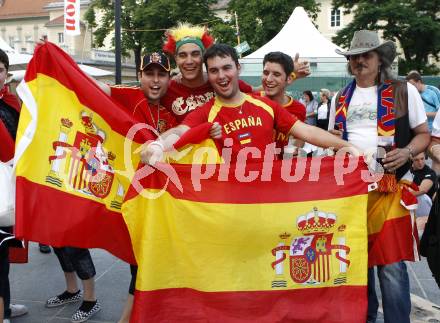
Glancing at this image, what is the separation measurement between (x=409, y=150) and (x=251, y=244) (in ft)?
3.88

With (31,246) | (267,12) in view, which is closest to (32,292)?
(31,246)

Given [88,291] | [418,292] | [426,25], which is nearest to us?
[88,291]

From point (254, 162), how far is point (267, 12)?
31.7m

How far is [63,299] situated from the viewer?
442cm

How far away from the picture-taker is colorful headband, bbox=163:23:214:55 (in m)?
3.82

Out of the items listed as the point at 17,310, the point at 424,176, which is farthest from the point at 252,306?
the point at 424,176

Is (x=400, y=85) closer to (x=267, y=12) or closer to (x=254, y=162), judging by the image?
(x=254, y=162)

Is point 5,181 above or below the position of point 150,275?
above

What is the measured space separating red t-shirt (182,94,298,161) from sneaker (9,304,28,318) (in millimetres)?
2152

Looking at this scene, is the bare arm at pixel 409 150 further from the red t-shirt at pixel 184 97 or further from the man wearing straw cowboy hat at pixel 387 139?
the red t-shirt at pixel 184 97

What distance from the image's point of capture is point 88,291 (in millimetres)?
4156

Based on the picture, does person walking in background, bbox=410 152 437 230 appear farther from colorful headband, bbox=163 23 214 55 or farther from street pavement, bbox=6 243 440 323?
colorful headband, bbox=163 23 214 55

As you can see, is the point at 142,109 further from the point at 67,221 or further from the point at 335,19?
the point at 335,19

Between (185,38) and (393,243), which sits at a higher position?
(185,38)
